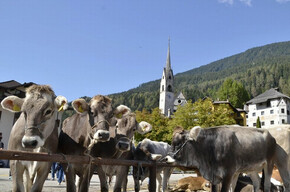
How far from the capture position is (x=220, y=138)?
6.01 meters

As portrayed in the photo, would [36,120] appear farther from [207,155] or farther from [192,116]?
[192,116]

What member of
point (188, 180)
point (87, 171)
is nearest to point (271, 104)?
point (188, 180)

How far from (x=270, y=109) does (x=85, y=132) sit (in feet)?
294

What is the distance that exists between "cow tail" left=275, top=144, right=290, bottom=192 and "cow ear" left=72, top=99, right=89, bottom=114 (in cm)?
472

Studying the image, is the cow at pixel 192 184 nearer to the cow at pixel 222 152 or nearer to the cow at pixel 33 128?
the cow at pixel 222 152

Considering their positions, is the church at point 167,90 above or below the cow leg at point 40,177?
above

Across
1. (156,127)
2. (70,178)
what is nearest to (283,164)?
(70,178)

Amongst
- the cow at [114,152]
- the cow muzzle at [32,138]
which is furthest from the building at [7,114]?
the cow muzzle at [32,138]

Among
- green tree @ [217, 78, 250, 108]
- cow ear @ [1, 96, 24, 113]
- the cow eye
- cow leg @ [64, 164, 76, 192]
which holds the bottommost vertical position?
cow leg @ [64, 164, 76, 192]

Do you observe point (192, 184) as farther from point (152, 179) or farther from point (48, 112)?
point (48, 112)

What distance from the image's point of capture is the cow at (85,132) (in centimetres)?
466

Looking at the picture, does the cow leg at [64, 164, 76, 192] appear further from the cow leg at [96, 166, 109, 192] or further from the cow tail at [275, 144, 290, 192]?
the cow tail at [275, 144, 290, 192]

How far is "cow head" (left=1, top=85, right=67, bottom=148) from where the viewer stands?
355 cm

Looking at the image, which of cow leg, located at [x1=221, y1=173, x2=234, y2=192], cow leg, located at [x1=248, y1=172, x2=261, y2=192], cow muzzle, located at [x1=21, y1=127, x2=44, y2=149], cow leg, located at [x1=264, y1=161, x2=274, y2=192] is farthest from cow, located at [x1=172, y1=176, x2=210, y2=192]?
cow muzzle, located at [x1=21, y1=127, x2=44, y2=149]
